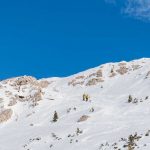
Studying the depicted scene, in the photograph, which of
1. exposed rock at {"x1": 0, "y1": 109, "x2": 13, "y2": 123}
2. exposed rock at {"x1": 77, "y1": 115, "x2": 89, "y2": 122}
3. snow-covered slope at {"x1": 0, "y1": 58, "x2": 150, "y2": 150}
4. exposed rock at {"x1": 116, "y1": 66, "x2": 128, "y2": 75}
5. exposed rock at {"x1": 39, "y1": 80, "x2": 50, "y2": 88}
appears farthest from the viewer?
exposed rock at {"x1": 116, "y1": 66, "x2": 128, "y2": 75}

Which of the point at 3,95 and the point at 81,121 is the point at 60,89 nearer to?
the point at 3,95

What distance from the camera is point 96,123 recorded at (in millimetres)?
57375

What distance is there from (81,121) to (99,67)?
124 ft

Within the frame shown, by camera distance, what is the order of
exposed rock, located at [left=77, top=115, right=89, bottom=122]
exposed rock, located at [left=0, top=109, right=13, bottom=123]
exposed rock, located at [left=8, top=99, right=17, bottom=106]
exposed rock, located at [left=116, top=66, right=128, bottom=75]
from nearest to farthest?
exposed rock, located at [left=77, top=115, right=89, bottom=122], exposed rock, located at [left=0, top=109, right=13, bottom=123], exposed rock, located at [left=8, top=99, right=17, bottom=106], exposed rock, located at [left=116, top=66, right=128, bottom=75]

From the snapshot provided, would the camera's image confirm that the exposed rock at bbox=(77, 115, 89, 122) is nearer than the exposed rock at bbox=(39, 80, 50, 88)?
Yes

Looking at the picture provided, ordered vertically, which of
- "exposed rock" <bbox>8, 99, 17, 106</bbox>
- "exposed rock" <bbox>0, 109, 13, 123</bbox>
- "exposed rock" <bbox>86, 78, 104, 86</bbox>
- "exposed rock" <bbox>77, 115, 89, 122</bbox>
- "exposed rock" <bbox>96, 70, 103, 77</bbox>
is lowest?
"exposed rock" <bbox>77, 115, 89, 122</bbox>

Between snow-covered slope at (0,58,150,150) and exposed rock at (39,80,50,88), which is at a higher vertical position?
exposed rock at (39,80,50,88)

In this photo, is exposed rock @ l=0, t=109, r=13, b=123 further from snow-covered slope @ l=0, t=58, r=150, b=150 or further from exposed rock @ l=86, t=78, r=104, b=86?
exposed rock @ l=86, t=78, r=104, b=86

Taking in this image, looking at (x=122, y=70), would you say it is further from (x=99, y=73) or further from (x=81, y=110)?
(x=81, y=110)

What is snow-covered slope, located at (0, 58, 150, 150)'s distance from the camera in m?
50.2

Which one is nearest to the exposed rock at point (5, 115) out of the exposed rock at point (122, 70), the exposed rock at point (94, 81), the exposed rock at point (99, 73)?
the exposed rock at point (94, 81)

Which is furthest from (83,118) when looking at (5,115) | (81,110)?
(5,115)

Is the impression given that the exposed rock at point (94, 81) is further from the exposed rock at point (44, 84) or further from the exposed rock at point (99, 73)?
the exposed rock at point (44, 84)

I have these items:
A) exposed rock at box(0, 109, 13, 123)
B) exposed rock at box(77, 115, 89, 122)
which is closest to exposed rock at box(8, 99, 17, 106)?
exposed rock at box(0, 109, 13, 123)
